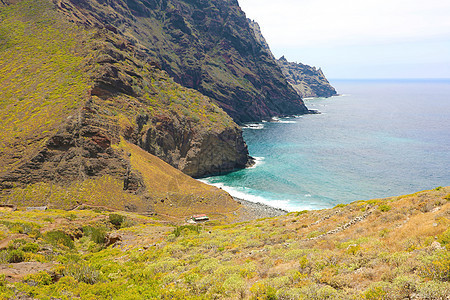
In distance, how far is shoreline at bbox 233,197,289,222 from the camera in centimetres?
5759

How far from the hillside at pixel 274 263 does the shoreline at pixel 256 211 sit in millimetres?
34602

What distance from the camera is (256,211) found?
62219 millimetres

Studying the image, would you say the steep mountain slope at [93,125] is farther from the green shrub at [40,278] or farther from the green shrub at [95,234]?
the green shrub at [40,278]

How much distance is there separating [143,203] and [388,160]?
97.0 m

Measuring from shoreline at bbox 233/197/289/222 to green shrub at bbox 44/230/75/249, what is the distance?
37135 millimetres

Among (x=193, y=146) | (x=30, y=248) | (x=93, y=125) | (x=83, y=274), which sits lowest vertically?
(x=30, y=248)

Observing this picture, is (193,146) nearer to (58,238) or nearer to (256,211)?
(256,211)

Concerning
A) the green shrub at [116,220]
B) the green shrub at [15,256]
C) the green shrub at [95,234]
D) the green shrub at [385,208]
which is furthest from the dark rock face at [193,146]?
the green shrub at [385,208]

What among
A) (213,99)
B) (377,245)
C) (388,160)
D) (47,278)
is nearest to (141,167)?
(47,278)

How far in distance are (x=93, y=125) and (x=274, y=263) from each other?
194 feet

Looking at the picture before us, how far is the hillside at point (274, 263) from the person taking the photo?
32.5 ft

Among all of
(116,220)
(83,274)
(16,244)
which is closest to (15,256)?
(16,244)

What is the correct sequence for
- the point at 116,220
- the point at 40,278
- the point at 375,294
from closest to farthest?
the point at 375,294 → the point at 40,278 → the point at 116,220

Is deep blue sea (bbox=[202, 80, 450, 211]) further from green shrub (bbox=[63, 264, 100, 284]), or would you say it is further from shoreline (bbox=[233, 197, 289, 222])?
green shrub (bbox=[63, 264, 100, 284])
